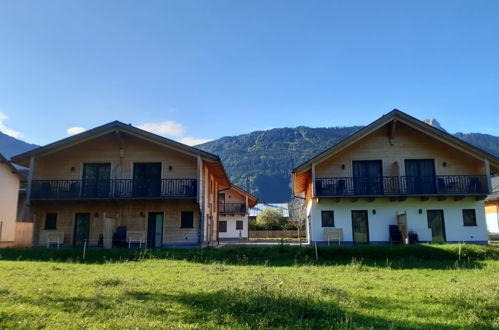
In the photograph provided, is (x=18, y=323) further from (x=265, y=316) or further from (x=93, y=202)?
(x=93, y=202)

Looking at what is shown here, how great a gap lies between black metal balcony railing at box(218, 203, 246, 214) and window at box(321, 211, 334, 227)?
20.1 m

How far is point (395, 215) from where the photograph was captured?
70.8ft

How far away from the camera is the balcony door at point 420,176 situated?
70.8ft

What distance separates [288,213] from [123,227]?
42882mm

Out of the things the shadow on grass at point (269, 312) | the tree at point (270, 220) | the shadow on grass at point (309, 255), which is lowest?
the shadow on grass at point (269, 312)

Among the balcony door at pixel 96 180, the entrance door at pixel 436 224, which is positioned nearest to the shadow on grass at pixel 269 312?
the balcony door at pixel 96 180

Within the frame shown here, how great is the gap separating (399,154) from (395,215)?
362cm

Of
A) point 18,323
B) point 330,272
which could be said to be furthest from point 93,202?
point 18,323

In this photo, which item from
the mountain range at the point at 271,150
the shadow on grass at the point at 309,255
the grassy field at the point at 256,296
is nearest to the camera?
the grassy field at the point at 256,296

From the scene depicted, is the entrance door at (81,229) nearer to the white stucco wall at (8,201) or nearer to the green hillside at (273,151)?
the white stucco wall at (8,201)

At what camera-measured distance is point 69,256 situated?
15.4 meters

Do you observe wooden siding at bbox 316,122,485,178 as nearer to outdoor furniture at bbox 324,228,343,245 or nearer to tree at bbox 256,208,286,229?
outdoor furniture at bbox 324,228,343,245

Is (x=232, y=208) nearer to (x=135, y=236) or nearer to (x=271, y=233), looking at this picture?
(x=271, y=233)

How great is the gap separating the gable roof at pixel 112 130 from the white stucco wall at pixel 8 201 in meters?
1.52
